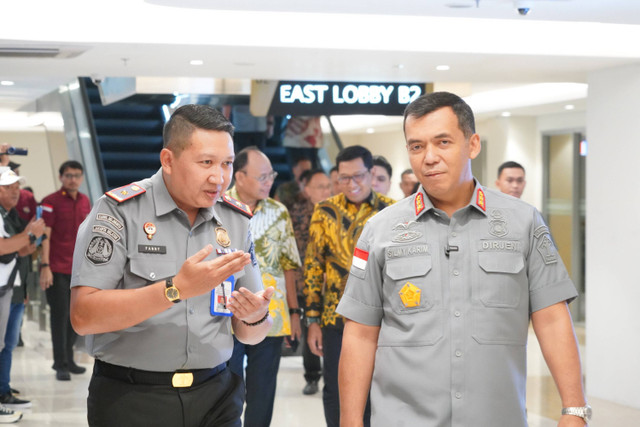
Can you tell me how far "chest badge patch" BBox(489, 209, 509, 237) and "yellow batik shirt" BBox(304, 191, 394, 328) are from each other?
7.26 ft

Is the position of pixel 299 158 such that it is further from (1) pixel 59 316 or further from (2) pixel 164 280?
(2) pixel 164 280

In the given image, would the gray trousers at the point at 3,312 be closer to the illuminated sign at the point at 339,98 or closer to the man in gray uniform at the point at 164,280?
the illuminated sign at the point at 339,98

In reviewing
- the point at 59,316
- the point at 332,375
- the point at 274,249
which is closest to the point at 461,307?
the point at 332,375

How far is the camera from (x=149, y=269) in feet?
8.63

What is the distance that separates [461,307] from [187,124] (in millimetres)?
975

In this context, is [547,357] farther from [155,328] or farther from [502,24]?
[502,24]

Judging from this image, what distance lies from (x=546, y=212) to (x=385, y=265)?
1044 cm

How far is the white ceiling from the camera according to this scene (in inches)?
215

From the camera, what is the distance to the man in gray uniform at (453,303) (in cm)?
249

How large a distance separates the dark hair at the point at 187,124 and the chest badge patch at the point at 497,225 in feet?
2.80

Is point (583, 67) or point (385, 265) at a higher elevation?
point (583, 67)

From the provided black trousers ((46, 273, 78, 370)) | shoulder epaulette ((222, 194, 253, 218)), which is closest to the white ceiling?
black trousers ((46, 273, 78, 370))

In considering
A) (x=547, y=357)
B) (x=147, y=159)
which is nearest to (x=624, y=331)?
(x=547, y=357)

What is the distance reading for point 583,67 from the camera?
283 inches
